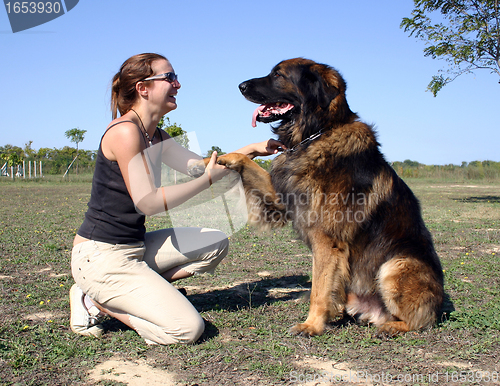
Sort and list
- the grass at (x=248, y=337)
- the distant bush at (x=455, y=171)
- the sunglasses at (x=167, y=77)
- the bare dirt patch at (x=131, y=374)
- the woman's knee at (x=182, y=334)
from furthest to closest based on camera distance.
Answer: the distant bush at (x=455, y=171), the sunglasses at (x=167, y=77), the woman's knee at (x=182, y=334), the grass at (x=248, y=337), the bare dirt patch at (x=131, y=374)

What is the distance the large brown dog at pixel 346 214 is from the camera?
282 cm

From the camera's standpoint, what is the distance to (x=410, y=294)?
2758 mm

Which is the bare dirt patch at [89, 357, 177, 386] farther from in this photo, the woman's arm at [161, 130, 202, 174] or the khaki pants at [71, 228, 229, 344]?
the woman's arm at [161, 130, 202, 174]

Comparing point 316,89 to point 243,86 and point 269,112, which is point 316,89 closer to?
point 269,112

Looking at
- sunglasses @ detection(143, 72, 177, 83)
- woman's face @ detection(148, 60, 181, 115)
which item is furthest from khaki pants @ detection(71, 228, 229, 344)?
sunglasses @ detection(143, 72, 177, 83)

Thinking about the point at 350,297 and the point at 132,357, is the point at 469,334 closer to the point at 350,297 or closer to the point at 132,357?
the point at 350,297

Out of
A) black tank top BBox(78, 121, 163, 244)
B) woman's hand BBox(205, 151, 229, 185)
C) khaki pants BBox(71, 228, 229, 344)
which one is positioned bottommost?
khaki pants BBox(71, 228, 229, 344)

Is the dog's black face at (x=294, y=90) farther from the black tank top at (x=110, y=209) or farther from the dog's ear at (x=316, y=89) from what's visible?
the black tank top at (x=110, y=209)

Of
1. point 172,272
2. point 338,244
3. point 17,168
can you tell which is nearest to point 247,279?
point 172,272

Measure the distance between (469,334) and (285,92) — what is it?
2.35 m

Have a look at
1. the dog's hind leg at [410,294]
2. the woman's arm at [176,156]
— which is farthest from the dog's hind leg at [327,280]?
the woman's arm at [176,156]

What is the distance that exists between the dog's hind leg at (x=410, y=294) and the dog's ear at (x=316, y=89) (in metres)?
1.36

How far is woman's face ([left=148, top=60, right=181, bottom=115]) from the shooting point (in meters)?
2.94

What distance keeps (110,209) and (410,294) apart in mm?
2262
